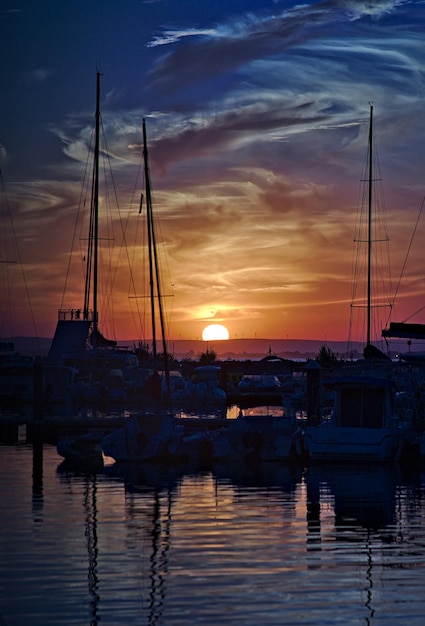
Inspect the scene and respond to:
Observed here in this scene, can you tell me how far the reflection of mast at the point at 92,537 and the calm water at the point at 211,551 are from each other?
0.05 meters

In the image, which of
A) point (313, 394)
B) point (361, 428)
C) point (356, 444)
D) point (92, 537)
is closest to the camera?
point (92, 537)

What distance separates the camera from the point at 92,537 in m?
24.4

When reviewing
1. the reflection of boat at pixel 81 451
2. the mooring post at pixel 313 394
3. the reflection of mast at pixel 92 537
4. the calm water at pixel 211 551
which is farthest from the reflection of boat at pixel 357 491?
the reflection of boat at pixel 81 451

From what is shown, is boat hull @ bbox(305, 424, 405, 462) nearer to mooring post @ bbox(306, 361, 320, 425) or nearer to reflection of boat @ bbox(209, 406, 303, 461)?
reflection of boat @ bbox(209, 406, 303, 461)

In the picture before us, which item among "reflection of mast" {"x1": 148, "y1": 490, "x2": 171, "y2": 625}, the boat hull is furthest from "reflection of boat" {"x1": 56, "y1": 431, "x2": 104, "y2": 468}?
"reflection of mast" {"x1": 148, "y1": 490, "x2": 171, "y2": 625}

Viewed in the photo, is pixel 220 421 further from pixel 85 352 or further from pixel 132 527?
pixel 85 352

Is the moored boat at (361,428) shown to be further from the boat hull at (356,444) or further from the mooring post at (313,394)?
the mooring post at (313,394)

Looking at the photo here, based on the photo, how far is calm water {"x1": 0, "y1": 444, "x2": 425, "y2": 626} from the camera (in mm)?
17297

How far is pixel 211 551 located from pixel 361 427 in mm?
20653

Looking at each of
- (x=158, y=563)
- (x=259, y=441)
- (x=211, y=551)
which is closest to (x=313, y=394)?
(x=259, y=441)

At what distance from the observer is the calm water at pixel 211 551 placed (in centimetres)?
1730

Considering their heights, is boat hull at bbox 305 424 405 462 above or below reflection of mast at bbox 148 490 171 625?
above

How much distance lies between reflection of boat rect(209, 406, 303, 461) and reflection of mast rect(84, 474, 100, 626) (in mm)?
6900

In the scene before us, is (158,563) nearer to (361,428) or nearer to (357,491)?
(357,491)
